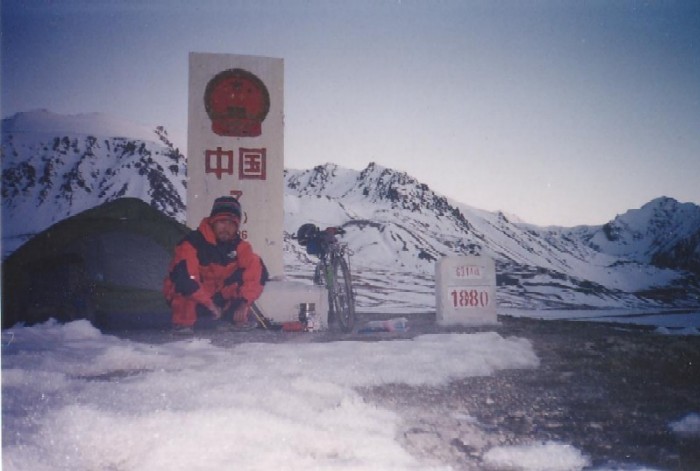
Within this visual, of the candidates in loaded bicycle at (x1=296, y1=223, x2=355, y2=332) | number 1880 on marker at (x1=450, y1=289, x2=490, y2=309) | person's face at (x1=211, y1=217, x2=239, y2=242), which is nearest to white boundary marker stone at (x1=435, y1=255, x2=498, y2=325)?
number 1880 on marker at (x1=450, y1=289, x2=490, y2=309)

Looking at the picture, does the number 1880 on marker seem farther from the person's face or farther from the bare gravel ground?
the person's face

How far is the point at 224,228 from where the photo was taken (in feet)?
17.4

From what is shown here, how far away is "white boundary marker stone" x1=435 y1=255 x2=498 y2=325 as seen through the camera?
5883mm

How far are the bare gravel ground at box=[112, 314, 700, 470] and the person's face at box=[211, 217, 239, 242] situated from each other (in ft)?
4.73

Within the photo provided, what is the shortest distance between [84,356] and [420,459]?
262cm

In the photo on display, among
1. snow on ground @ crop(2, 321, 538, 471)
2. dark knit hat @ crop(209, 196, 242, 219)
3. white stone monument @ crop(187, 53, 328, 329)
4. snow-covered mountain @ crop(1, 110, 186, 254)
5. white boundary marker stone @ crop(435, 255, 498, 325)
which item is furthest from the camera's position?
snow-covered mountain @ crop(1, 110, 186, 254)

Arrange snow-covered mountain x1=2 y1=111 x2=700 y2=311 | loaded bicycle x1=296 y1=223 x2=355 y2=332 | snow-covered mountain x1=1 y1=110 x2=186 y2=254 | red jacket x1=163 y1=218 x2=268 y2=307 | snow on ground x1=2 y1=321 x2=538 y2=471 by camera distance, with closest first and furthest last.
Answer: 1. snow on ground x1=2 y1=321 x2=538 y2=471
2. red jacket x1=163 y1=218 x2=268 y2=307
3. loaded bicycle x1=296 y1=223 x2=355 y2=332
4. snow-covered mountain x1=2 y1=111 x2=700 y2=311
5. snow-covered mountain x1=1 y1=110 x2=186 y2=254

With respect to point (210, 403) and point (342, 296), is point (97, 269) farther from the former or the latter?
point (210, 403)

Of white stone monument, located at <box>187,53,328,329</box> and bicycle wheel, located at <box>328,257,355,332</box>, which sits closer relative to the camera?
bicycle wheel, located at <box>328,257,355,332</box>

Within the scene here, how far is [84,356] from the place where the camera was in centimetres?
336

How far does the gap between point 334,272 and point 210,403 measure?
3.28 meters

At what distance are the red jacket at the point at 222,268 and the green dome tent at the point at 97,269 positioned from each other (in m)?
0.69

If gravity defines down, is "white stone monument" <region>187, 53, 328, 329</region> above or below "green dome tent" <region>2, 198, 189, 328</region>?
above

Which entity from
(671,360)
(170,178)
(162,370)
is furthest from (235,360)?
(170,178)
